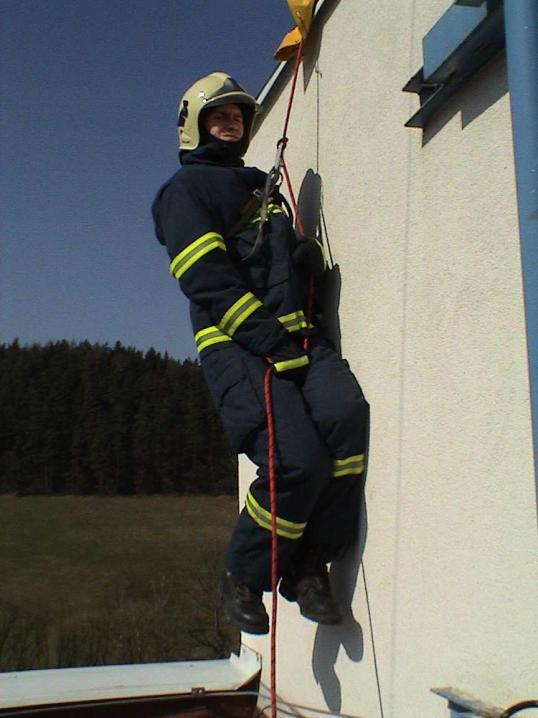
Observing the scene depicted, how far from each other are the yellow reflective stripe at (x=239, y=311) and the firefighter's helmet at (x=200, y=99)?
0.70 metres

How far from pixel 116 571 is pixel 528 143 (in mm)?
14573

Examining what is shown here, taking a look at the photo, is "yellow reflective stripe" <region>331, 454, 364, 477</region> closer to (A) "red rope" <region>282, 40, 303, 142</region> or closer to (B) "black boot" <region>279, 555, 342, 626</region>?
(B) "black boot" <region>279, 555, 342, 626</region>

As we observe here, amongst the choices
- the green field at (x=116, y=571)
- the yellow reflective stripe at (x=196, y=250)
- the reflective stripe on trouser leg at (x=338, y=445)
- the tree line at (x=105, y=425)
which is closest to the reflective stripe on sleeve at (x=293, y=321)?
the reflective stripe on trouser leg at (x=338, y=445)

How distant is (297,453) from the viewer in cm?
189

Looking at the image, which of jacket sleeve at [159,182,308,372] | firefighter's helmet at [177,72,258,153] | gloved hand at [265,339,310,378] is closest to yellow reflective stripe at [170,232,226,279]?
jacket sleeve at [159,182,308,372]

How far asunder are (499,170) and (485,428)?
0.48 m

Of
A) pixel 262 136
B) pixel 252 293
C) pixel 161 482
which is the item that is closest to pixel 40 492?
pixel 161 482

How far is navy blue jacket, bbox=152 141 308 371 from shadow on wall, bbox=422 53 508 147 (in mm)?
616

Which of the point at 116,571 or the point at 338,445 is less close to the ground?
the point at 338,445

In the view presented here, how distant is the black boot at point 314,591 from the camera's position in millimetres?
2051

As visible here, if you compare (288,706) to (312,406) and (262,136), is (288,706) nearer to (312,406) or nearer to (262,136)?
(312,406)

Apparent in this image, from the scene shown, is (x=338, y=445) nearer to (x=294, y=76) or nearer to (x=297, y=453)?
(x=297, y=453)

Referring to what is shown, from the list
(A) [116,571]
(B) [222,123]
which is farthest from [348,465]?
(A) [116,571]

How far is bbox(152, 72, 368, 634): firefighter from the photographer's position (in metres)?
1.94
